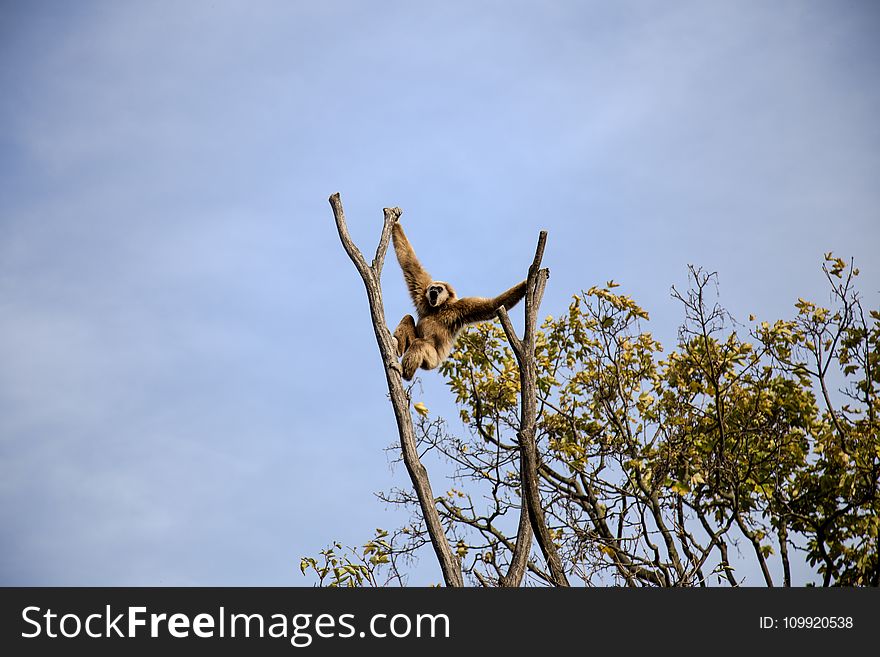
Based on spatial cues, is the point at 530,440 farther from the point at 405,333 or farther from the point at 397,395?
the point at 405,333

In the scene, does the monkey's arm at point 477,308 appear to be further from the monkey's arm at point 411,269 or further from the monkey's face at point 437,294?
the monkey's arm at point 411,269

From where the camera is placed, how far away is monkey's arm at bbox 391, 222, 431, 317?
460 inches

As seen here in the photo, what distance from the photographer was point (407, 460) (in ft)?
26.5

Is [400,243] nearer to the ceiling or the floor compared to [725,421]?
nearer to the ceiling

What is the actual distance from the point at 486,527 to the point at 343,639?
5.13 m

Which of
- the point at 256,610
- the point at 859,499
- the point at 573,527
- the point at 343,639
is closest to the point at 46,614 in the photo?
A: the point at 256,610

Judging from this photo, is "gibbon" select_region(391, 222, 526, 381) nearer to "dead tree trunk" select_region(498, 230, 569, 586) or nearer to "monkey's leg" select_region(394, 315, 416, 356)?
"monkey's leg" select_region(394, 315, 416, 356)

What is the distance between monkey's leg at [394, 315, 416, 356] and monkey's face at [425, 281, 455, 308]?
35cm

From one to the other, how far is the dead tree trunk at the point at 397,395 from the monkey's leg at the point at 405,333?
1653 mm

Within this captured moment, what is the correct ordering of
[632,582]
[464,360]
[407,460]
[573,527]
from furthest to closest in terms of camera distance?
[464,360], [573,527], [632,582], [407,460]

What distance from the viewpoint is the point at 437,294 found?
10.9 metres

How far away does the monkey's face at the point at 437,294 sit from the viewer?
1092cm

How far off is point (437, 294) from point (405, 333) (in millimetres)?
740

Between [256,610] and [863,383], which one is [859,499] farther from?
[256,610]
